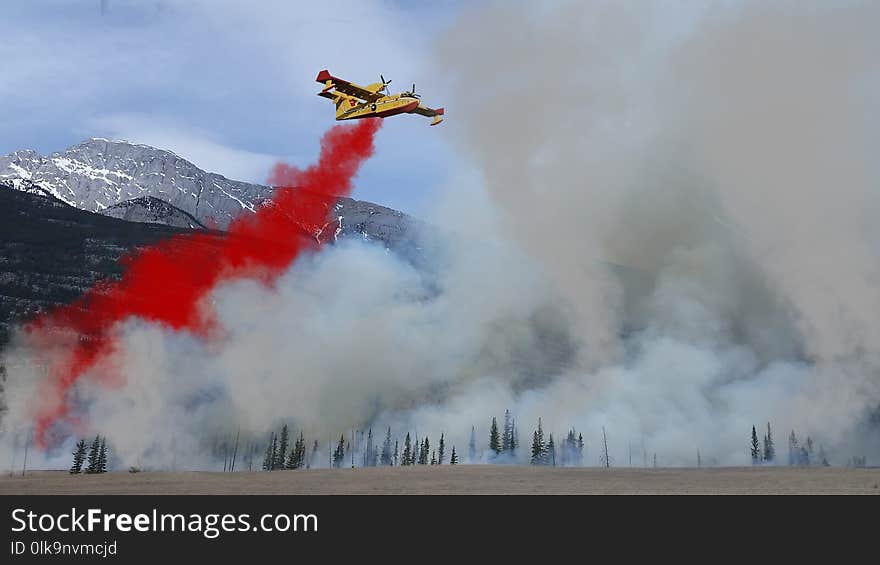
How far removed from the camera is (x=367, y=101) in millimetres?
169750

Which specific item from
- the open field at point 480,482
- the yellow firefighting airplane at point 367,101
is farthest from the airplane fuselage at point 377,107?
the open field at point 480,482

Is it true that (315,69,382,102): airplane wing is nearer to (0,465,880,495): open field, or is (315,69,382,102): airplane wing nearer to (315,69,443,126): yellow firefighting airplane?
(315,69,443,126): yellow firefighting airplane

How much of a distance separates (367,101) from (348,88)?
4439mm

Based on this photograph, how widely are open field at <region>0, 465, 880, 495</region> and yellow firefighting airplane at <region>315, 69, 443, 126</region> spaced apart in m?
66.0

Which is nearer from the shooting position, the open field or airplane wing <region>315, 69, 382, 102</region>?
the open field

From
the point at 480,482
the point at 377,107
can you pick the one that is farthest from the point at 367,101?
the point at 480,482

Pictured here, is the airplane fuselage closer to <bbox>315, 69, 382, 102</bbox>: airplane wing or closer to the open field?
<bbox>315, 69, 382, 102</bbox>: airplane wing

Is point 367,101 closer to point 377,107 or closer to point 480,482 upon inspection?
point 377,107

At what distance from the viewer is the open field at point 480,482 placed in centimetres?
13125

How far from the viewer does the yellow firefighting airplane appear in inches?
6373

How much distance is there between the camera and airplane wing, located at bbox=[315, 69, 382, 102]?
549 feet

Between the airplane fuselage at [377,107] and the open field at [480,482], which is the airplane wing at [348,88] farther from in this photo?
Result: the open field at [480,482]

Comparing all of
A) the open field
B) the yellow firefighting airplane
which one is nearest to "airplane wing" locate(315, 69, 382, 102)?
the yellow firefighting airplane

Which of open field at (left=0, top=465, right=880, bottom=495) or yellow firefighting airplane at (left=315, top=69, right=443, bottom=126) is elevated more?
yellow firefighting airplane at (left=315, top=69, right=443, bottom=126)
